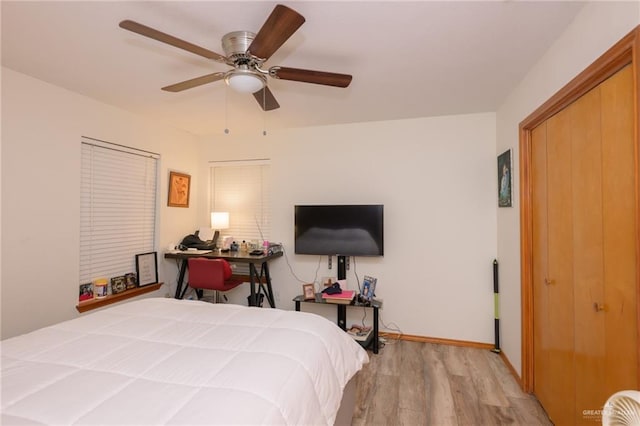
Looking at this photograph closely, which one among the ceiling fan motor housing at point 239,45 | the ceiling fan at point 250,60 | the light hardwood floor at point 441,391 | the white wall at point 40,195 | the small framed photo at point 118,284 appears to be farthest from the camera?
the small framed photo at point 118,284

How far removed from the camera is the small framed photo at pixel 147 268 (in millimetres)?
3186

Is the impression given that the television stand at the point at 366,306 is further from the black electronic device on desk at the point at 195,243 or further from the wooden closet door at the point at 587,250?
the wooden closet door at the point at 587,250

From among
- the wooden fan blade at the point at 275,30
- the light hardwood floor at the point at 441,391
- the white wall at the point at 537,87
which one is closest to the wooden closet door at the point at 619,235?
the white wall at the point at 537,87

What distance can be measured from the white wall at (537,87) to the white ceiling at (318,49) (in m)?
0.09

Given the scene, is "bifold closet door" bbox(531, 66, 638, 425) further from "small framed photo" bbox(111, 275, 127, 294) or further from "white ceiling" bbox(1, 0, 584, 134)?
"small framed photo" bbox(111, 275, 127, 294)

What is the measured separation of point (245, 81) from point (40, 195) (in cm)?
196

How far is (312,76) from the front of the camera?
1725 millimetres

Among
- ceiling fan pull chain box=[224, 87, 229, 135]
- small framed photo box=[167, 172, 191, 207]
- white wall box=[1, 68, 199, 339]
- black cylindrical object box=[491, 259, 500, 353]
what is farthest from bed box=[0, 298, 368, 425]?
small framed photo box=[167, 172, 191, 207]

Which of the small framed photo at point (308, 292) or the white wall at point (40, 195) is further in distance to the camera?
the small framed photo at point (308, 292)

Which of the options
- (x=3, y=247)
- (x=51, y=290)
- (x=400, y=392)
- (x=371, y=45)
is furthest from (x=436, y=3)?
(x=51, y=290)

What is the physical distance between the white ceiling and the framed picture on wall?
0.54m

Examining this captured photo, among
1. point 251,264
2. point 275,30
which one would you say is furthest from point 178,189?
point 275,30

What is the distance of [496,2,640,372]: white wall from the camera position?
1320mm

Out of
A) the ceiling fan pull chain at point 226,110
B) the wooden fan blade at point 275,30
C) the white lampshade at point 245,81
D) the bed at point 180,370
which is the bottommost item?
the bed at point 180,370
